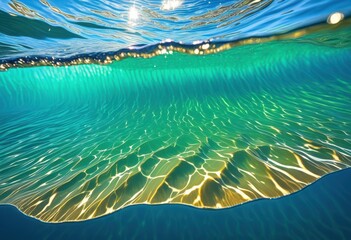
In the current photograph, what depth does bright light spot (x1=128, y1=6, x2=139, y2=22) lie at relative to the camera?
8.84m

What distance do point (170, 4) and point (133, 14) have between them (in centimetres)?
168

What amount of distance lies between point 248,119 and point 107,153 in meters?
5.71

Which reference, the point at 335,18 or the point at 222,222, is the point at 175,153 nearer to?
the point at 222,222

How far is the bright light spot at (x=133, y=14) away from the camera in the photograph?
8.84 metres

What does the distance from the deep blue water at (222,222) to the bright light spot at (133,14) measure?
8.40 metres

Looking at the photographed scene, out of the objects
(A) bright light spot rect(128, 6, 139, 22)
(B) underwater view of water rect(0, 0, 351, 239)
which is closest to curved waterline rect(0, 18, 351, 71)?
(B) underwater view of water rect(0, 0, 351, 239)

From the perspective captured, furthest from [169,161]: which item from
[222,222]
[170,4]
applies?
[170,4]

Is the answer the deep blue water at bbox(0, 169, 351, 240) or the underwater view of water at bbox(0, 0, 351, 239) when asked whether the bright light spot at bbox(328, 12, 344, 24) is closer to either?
the underwater view of water at bbox(0, 0, 351, 239)

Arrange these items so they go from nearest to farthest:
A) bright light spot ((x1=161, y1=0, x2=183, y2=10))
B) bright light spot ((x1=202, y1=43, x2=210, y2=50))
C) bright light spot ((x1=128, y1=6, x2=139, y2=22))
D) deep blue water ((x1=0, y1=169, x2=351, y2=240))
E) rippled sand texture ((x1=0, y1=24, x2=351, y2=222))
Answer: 1. deep blue water ((x1=0, y1=169, x2=351, y2=240))
2. rippled sand texture ((x1=0, y1=24, x2=351, y2=222))
3. bright light spot ((x1=161, y1=0, x2=183, y2=10))
4. bright light spot ((x1=128, y1=6, x2=139, y2=22))
5. bright light spot ((x1=202, y1=43, x2=210, y2=50))

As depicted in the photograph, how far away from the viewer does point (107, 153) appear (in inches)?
215

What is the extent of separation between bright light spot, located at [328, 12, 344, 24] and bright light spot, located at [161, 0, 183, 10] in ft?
19.5

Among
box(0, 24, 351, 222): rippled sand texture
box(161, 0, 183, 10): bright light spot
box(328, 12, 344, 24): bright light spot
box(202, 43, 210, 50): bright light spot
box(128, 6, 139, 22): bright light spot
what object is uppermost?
box(161, 0, 183, 10): bright light spot

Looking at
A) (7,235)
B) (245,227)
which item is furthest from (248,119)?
(7,235)

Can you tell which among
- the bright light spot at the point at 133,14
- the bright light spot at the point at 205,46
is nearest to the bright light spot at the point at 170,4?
the bright light spot at the point at 133,14
